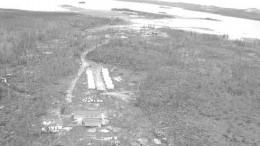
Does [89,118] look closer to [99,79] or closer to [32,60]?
[99,79]

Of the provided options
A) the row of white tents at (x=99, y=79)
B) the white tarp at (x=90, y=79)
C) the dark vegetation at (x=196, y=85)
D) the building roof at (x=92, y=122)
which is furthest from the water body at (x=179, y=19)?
the building roof at (x=92, y=122)

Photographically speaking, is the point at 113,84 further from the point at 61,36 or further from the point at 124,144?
the point at 61,36

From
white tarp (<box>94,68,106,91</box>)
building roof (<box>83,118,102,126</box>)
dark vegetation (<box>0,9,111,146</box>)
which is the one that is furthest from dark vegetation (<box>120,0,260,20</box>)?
building roof (<box>83,118,102,126</box>)

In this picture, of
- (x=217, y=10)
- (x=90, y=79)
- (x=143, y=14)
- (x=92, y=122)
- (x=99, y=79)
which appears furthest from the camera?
(x=217, y=10)

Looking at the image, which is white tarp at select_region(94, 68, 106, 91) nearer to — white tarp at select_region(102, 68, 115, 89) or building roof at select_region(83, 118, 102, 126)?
white tarp at select_region(102, 68, 115, 89)

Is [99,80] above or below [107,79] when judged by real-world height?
below

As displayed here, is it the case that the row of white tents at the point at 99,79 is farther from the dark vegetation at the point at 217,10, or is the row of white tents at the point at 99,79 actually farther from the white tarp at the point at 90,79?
the dark vegetation at the point at 217,10

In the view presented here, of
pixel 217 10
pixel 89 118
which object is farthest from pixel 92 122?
pixel 217 10

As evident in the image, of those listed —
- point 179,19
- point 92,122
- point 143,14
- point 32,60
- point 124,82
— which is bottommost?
point 92,122
